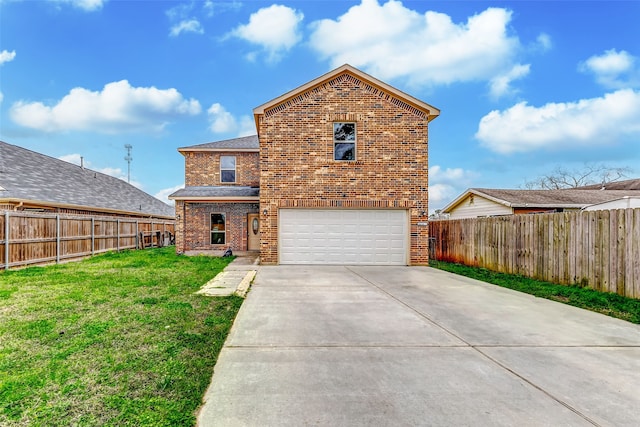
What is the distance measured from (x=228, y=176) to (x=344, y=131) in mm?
8673

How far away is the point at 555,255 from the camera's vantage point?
8727mm

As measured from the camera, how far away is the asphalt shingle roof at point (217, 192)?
1675 cm

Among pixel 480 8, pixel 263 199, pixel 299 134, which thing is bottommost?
pixel 263 199

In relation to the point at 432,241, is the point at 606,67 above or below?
above

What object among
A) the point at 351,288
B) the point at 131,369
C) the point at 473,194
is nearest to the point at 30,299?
the point at 131,369

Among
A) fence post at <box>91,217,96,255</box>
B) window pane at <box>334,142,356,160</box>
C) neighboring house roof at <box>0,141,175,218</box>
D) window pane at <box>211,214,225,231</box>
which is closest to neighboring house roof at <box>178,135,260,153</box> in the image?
window pane at <box>211,214,225,231</box>

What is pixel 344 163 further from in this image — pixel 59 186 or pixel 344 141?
pixel 59 186

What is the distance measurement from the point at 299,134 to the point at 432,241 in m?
8.04

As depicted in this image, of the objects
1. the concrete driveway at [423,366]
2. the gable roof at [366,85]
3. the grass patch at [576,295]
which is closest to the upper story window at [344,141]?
the gable roof at [366,85]

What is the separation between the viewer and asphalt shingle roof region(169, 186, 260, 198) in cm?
1675

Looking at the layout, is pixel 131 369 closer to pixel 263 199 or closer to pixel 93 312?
pixel 93 312

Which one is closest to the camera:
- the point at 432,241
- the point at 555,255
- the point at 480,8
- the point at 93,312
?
the point at 93,312

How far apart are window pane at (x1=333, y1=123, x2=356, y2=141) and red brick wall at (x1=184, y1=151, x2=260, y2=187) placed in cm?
729

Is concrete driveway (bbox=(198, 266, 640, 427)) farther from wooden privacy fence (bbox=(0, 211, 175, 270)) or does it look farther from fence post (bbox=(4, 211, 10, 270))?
wooden privacy fence (bbox=(0, 211, 175, 270))
